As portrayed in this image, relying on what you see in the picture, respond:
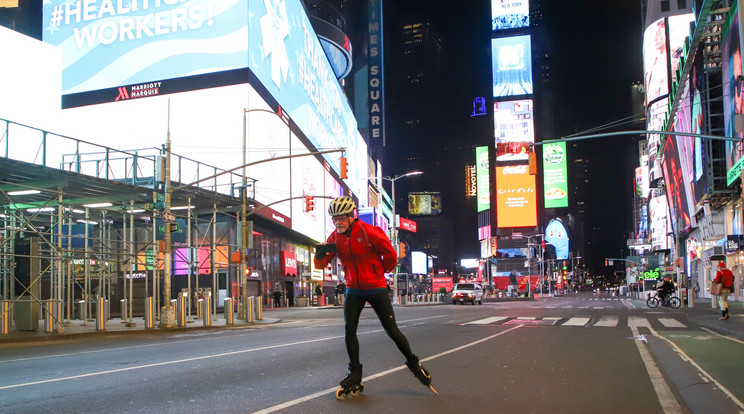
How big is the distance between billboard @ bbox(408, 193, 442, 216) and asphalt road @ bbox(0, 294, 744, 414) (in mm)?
157508

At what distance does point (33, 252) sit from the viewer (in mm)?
19016

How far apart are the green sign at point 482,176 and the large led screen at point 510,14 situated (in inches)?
1167

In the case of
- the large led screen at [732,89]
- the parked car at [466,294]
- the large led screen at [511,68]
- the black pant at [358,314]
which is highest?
the large led screen at [511,68]

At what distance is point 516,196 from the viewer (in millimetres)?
135375

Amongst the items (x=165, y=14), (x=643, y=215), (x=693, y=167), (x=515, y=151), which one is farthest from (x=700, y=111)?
(x=643, y=215)

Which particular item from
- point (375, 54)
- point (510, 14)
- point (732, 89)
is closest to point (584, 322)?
point (732, 89)

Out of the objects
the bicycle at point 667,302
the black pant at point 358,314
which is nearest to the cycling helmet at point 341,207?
the black pant at point 358,314

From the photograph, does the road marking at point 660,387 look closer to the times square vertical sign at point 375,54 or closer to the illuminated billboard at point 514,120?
the times square vertical sign at point 375,54

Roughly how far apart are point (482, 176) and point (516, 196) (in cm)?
A: 2211

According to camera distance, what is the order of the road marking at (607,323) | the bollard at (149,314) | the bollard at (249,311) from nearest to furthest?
the road marking at (607,323), the bollard at (149,314), the bollard at (249,311)

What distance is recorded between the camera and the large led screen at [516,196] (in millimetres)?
134375

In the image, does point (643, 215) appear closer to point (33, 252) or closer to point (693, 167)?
point (693, 167)

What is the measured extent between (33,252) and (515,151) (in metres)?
16.9

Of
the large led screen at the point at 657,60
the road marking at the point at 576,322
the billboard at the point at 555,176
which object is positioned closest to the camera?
the road marking at the point at 576,322
